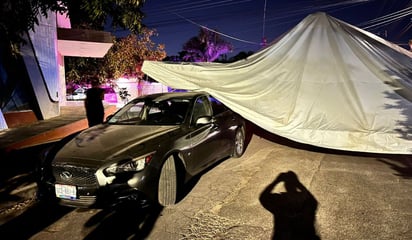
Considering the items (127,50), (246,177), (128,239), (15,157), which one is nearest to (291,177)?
(246,177)

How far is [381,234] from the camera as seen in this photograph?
3.62 meters

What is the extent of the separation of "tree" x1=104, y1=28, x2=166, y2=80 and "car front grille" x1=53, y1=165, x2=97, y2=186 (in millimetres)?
16641

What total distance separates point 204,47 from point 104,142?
48353mm

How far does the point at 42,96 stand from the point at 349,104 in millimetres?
11235

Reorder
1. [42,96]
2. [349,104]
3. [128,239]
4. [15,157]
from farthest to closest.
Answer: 1. [42,96]
2. [15,157]
3. [349,104]
4. [128,239]

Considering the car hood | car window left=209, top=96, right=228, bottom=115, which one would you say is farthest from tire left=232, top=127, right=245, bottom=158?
the car hood

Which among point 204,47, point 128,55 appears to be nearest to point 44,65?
point 128,55

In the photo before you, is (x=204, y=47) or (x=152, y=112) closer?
(x=152, y=112)

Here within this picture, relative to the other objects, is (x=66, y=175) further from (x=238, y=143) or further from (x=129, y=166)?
(x=238, y=143)

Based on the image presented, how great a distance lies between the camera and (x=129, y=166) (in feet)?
13.2

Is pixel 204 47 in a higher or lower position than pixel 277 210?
higher

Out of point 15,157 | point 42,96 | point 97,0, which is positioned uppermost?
point 97,0

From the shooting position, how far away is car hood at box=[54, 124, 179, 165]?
4125 millimetres

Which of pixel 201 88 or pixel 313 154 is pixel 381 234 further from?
pixel 313 154
